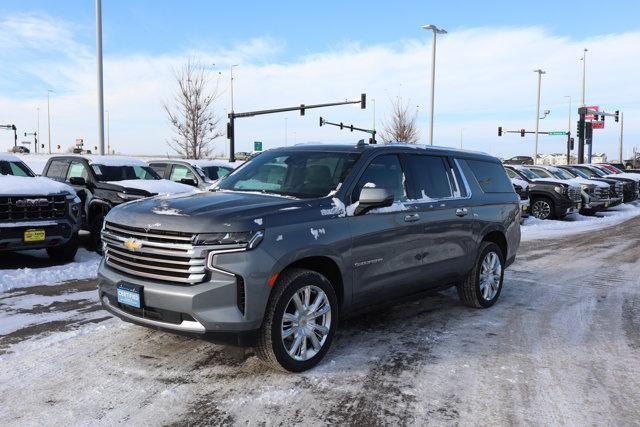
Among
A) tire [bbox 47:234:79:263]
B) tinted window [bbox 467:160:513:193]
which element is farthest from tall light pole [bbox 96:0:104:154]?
tinted window [bbox 467:160:513:193]

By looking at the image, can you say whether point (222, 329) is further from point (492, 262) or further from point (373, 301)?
point (492, 262)

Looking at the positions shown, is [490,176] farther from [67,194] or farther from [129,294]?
[67,194]

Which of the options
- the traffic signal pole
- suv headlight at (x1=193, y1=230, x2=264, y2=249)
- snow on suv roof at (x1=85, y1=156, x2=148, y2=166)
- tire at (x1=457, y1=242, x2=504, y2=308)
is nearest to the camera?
suv headlight at (x1=193, y1=230, x2=264, y2=249)

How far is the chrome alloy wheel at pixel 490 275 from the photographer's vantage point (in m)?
6.56

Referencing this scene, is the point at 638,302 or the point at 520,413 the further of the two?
the point at 638,302

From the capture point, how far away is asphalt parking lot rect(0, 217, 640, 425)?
3.68m

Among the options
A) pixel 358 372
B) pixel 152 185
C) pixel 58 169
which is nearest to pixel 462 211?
pixel 358 372

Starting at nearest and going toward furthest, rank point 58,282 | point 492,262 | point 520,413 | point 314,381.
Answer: point 520,413
point 314,381
point 492,262
point 58,282

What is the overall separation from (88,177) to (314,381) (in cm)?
836

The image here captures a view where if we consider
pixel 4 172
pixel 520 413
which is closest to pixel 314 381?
pixel 520 413

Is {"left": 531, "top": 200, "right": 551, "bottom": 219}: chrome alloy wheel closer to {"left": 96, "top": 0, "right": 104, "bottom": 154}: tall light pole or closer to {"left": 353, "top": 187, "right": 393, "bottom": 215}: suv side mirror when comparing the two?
{"left": 96, "top": 0, "right": 104, "bottom": 154}: tall light pole

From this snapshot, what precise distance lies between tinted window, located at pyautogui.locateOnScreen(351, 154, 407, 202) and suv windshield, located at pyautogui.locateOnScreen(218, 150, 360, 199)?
0.54ft

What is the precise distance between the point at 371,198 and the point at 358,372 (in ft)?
4.59

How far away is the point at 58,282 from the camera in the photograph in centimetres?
738
